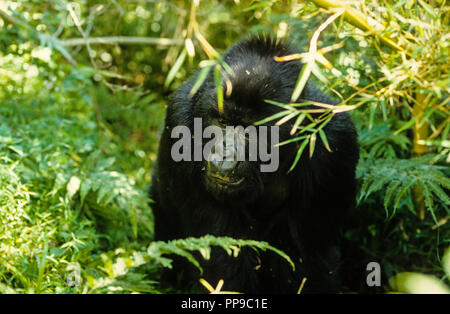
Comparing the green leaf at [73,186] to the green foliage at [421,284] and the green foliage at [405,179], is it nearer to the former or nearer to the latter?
the green foliage at [405,179]

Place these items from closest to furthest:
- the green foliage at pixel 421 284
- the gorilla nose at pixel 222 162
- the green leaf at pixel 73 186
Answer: the green foliage at pixel 421 284 < the gorilla nose at pixel 222 162 < the green leaf at pixel 73 186

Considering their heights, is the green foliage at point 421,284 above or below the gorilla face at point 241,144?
below

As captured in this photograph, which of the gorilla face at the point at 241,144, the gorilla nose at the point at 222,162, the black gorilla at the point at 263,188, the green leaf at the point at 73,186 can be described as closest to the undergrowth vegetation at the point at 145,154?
the green leaf at the point at 73,186

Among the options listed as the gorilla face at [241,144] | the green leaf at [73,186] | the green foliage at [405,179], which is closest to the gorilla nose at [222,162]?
the gorilla face at [241,144]

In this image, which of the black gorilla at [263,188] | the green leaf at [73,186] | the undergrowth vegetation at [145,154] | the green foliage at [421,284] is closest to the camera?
the green foliage at [421,284]

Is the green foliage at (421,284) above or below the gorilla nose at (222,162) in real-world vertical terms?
below

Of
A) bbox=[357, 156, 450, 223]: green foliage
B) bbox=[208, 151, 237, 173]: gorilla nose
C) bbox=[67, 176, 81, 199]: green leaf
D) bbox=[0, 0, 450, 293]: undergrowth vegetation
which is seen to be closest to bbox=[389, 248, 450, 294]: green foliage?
bbox=[0, 0, 450, 293]: undergrowth vegetation

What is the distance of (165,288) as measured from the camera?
15.1 feet

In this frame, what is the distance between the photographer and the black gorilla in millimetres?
3766

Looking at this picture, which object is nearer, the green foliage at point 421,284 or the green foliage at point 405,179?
the green foliage at point 421,284

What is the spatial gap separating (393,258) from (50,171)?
3.08 m

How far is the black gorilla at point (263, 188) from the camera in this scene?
3.77 m
